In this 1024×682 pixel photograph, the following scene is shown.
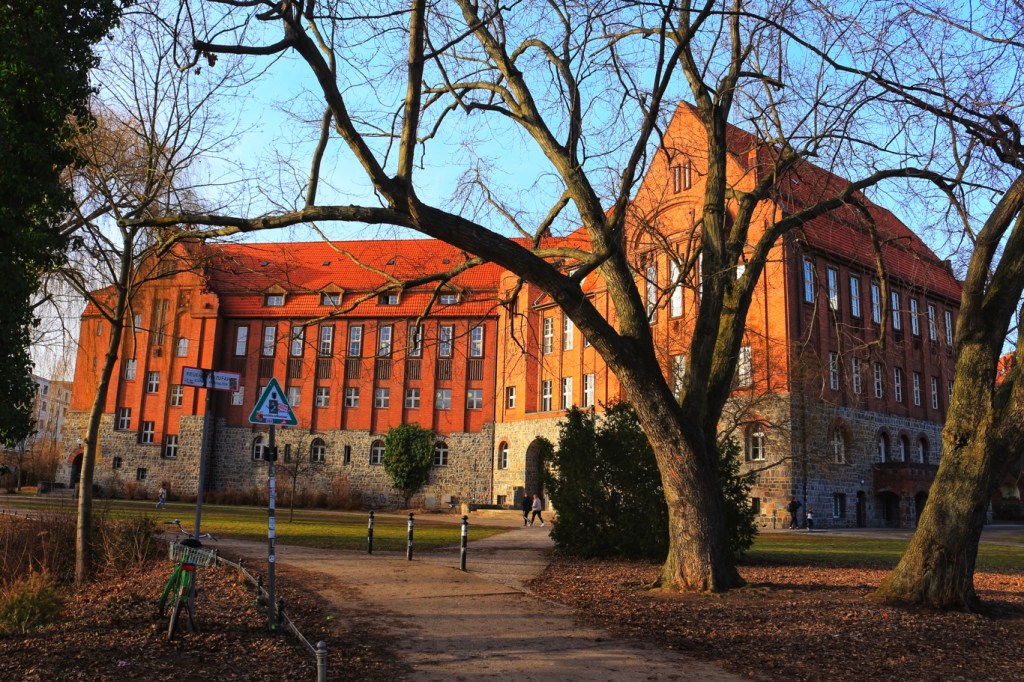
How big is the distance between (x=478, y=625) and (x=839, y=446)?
3111 cm

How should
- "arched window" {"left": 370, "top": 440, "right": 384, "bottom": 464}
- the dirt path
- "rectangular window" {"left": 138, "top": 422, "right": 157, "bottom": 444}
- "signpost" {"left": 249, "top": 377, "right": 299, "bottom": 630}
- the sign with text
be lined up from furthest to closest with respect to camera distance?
"rectangular window" {"left": 138, "top": 422, "right": 157, "bottom": 444}, "arched window" {"left": 370, "top": 440, "right": 384, "bottom": 464}, the sign with text, "signpost" {"left": 249, "top": 377, "right": 299, "bottom": 630}, the dirt path

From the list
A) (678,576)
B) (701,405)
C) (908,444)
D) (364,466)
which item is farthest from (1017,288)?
(364,466)

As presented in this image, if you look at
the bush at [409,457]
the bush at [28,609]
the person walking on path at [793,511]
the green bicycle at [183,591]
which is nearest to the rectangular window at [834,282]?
the person walking on path at [793,511]

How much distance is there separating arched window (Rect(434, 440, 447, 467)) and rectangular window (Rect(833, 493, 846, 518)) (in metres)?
22.9

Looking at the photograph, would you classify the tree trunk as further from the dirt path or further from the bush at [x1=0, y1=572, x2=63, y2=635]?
the bush at [x1=0, y1=572, x2=63, y2=635]

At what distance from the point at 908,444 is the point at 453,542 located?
28875 mm

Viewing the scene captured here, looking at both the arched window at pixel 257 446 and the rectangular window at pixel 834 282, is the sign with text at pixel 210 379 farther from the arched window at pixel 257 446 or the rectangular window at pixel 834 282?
the arched window at pixel 257 446

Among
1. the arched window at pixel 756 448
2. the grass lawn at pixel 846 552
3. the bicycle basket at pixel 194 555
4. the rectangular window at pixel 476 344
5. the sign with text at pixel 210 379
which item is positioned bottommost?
the grass lawn at pixel 846 552

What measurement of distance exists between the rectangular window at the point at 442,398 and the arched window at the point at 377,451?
4.35m

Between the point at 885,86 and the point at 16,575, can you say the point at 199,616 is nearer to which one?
the point at 16,575

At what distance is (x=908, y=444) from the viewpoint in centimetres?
3975

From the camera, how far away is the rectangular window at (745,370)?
25845mm

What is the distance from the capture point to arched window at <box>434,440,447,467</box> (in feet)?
160

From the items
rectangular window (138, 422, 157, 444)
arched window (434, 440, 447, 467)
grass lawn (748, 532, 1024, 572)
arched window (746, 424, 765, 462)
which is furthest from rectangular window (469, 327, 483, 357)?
grass lawn (748, 532, 1024, 572)
